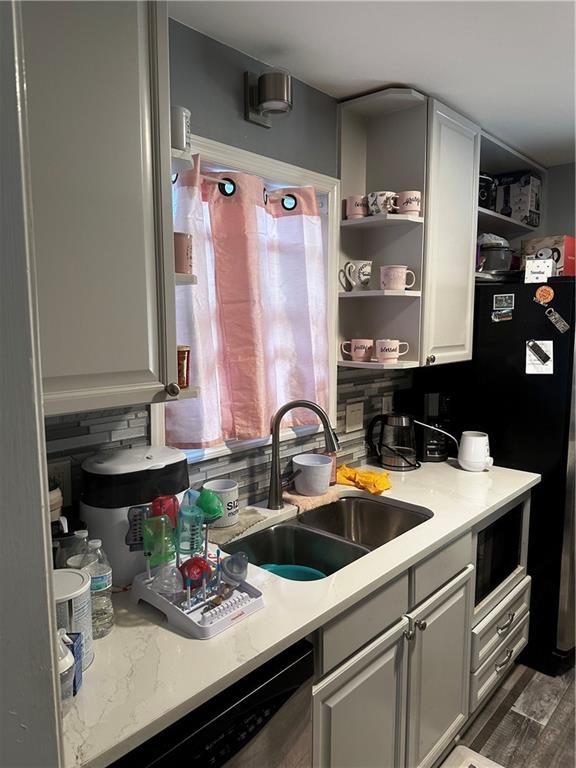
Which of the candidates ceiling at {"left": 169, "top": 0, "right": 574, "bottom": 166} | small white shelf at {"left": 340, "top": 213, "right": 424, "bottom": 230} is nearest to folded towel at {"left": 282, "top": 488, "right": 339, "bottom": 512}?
small white shelf at {"left": 340, "top": 213, "right": 424, "bottom": 230}

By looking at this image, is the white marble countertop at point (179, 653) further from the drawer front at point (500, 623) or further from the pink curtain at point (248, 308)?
the drawer front at point (500, 623)

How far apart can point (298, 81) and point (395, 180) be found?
0.53m

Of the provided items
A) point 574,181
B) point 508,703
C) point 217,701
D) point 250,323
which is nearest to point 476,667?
point 508,703

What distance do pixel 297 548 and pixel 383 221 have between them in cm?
124

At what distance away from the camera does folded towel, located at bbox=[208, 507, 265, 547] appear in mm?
1552

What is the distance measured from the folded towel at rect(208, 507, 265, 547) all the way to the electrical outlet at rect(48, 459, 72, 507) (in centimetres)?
42

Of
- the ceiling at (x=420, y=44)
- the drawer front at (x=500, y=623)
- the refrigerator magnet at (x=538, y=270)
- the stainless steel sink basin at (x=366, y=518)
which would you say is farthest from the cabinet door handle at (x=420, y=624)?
the ceiling at (x=420, y=44)

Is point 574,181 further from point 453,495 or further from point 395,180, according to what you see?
point 453,495

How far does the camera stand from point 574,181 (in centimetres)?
282

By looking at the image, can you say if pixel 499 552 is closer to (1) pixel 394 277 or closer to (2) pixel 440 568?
(2) pixel 440 568

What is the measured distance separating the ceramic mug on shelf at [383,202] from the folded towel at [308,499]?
1.07 metres

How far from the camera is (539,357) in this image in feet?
7.38

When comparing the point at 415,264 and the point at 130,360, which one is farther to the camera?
the point at 415,264

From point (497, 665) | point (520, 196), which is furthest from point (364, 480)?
point (520, 196)
